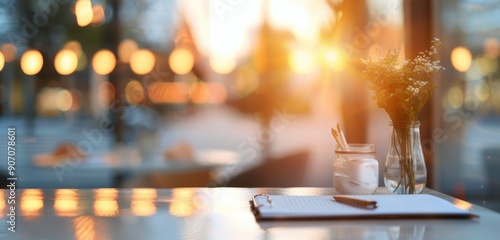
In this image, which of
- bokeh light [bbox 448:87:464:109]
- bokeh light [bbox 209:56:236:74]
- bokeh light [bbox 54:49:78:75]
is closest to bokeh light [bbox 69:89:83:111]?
bokeh light [bbox 54:49:78:75]

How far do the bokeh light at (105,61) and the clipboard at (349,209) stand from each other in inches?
137

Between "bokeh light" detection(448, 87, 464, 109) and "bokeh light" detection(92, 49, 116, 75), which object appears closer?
"bokeh light" detection(448, 87, 464, 109)

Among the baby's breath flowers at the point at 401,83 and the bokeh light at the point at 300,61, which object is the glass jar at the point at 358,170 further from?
the bokeh light at the point at 300,61

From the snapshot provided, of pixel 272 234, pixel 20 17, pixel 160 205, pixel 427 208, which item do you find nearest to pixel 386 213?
pixel 427 208

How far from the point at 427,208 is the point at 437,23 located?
2.46 metres

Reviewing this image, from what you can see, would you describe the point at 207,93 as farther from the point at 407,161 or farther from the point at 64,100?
the point at 407,161

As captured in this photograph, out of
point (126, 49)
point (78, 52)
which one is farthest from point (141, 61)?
point (78, 52)

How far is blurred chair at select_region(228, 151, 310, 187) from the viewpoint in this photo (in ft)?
13.0

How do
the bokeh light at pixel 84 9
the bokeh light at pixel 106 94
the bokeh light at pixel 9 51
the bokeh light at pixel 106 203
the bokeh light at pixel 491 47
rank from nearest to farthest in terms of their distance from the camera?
the bokeh light at pixel 106 203 < the bokeh light at pixel 491 47 < the bokeh light at pixel 84 9 < the bokeh light at pixel 106 94 < the bokeh light at pixel 9 51

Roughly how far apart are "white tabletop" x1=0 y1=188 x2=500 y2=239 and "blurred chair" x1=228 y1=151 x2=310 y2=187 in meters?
2.51

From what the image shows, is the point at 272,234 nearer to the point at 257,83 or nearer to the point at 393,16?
the point at 393,16

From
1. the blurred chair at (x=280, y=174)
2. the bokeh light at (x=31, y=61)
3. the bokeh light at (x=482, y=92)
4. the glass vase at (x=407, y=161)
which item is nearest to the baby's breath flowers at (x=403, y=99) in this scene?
the glass vase at (x=407, y=161)

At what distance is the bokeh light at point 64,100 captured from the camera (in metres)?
4.83

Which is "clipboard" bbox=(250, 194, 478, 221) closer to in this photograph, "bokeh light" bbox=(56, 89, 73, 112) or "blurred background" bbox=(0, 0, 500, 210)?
"blurred background" bbox=(0, 0, 500, 210)
